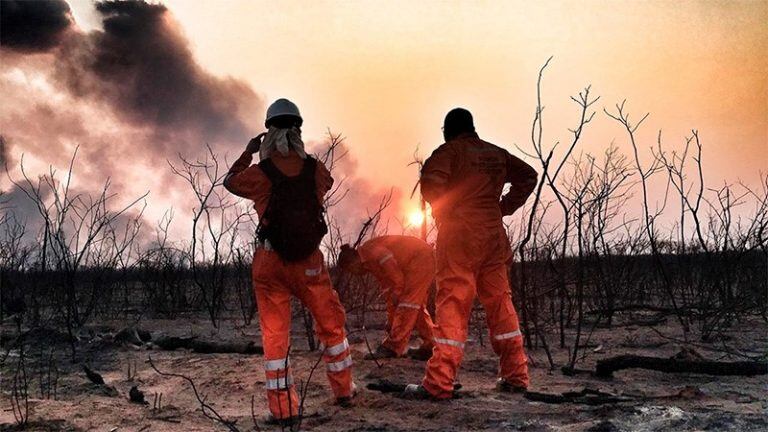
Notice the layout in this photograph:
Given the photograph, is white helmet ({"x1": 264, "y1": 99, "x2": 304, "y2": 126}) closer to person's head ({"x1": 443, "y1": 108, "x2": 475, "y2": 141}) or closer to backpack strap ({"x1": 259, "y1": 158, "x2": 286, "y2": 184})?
backpack strap ({"x1": 259, "y1": 158, "x2": 286, "y2": 184})

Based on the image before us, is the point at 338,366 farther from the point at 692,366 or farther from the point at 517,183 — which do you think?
the point at 692,366

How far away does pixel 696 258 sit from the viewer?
30.2ft

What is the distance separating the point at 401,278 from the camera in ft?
17.1

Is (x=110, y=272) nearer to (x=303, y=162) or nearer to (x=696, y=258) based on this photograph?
(x=303, y=162)

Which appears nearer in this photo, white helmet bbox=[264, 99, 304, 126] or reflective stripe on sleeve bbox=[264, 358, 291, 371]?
reflective stripe on sleeve bbox=[264, 358, 291, 371]

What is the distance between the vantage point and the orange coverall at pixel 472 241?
150 inches

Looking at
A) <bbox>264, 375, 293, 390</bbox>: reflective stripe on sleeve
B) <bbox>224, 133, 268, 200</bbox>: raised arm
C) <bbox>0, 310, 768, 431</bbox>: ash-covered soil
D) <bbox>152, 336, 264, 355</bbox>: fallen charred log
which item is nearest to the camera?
<bbox>0, 310, 768, 431</bbox>: ash-covered soil

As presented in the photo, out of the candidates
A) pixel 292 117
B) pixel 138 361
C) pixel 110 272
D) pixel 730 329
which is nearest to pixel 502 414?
pixel 292 117

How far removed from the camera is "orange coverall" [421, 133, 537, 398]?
3.82m

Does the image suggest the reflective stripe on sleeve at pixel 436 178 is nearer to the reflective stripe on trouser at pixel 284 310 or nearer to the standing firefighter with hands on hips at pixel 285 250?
the standing firefighter with hands on hips at pixel 285 250

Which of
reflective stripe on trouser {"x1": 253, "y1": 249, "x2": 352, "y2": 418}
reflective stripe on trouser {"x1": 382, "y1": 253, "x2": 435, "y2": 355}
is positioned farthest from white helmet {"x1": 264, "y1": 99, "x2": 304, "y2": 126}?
reflective stripe on trouser {"x1": 382, "y1": 253, "x2": 435, "y2": 355}

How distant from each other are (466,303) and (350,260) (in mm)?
1800

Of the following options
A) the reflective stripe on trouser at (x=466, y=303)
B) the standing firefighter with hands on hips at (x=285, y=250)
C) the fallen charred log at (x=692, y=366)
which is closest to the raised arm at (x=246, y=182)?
the standing firefighter with hands on hips at (x=285, y=250)

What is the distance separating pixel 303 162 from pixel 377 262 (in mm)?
1833
